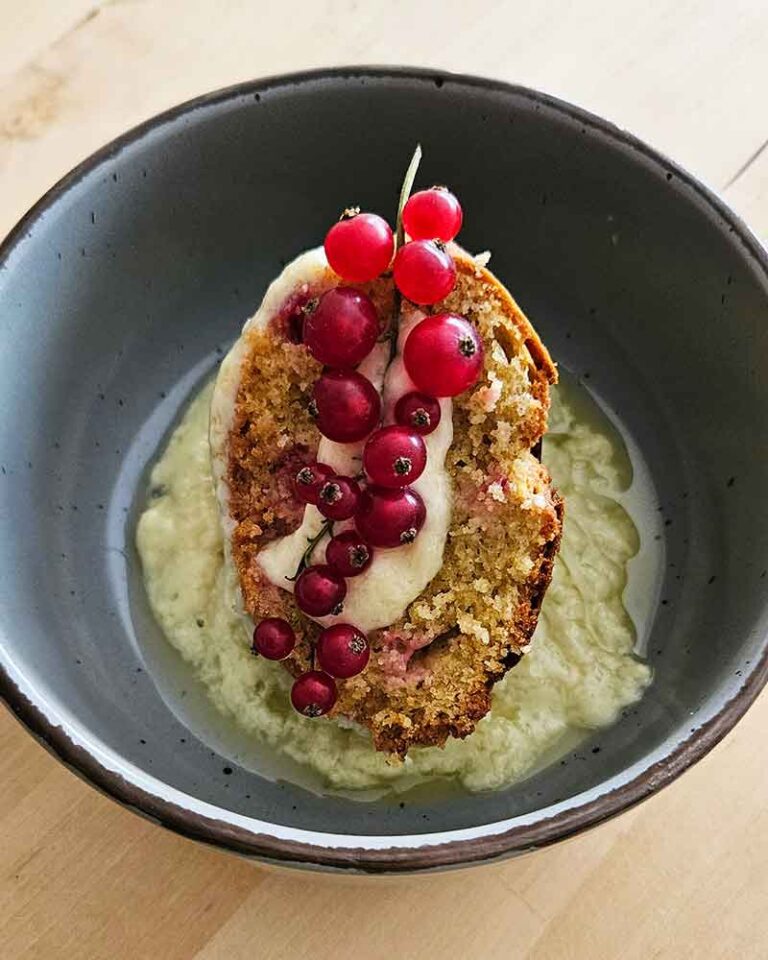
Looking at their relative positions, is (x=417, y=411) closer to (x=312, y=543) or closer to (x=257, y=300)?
(x=312, y=543)

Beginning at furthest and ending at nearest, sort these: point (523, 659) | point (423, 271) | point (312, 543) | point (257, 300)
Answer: point (257, 300) < point (523, 659) < point (312, 543) < point (423, 271)

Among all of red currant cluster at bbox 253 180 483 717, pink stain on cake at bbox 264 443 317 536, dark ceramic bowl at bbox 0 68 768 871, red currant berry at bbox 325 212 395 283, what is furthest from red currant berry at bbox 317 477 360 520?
dark ceramic bowl at bbox 0 68 768 871

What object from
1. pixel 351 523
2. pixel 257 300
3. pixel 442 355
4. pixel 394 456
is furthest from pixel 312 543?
pixel 257 300

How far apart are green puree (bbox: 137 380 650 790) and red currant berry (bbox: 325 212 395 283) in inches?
17.4

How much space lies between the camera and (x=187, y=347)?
1.56 metres

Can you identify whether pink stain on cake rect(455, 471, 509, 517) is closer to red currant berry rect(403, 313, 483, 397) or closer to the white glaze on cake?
the white glaze on cake

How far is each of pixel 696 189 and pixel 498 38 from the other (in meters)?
0.56

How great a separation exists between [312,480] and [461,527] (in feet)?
0.62

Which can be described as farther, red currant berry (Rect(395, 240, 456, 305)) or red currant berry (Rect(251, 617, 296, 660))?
red currant berry (Rect(251, 617, 296, 660))

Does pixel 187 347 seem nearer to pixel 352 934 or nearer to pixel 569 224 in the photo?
pixel 569 224

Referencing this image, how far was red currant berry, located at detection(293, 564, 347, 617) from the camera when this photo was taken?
3.83 ft

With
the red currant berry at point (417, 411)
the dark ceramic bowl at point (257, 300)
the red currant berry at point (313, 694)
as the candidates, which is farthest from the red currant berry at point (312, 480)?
the dark ceramic bowl at point (257, 300)

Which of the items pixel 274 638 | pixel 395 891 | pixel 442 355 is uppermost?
pixel 442 355

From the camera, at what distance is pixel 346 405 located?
1119 millimetres
